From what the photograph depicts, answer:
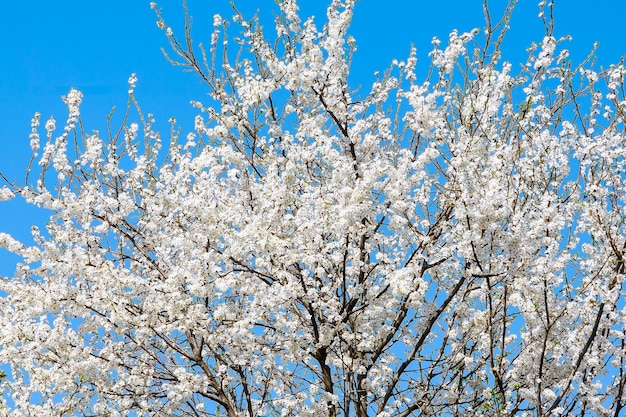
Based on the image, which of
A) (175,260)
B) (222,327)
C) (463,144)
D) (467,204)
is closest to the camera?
(467,204)

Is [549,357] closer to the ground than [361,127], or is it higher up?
closer to the ground

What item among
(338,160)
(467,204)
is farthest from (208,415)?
(467,204)

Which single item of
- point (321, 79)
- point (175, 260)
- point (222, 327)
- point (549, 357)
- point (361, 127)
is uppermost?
point (321, 79)

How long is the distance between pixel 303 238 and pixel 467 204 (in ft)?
6.33

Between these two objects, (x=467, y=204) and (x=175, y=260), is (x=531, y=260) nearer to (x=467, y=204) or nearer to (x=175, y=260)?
(x=467, y=204)

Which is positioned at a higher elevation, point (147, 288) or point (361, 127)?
point (361, 127)

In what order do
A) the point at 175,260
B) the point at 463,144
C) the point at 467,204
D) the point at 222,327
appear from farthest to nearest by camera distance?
the point at 175,260 < the point at 222,327 < the point at 463,144 < the point at 467,204

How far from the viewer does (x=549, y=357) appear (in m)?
9.00

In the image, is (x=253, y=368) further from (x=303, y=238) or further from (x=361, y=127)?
(x=361, y=127)

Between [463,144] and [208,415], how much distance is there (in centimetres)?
462

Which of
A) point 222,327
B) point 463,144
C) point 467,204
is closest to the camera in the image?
point 467,204

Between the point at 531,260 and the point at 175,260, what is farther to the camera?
the point at 175,260

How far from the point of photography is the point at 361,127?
377 inches

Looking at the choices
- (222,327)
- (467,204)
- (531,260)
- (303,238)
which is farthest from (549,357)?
(222,327)
